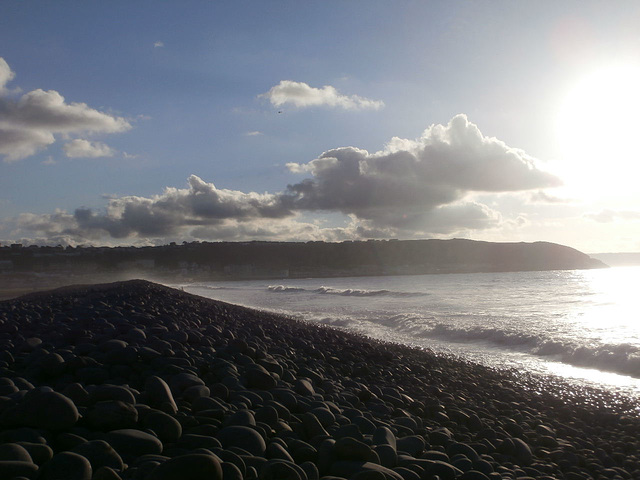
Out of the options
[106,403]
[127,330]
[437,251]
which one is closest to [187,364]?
[106,403]

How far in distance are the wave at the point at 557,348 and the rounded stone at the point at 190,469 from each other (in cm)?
902

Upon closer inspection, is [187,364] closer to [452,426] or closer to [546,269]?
[452,426]

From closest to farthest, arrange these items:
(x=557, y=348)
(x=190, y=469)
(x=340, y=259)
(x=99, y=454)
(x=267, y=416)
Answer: (x=190, y=469)
(x=99, y=454)
(x=267, y=416)
(x=557, y=348)
(x=340, y=259)

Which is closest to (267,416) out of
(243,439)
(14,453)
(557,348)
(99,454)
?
(243,439)

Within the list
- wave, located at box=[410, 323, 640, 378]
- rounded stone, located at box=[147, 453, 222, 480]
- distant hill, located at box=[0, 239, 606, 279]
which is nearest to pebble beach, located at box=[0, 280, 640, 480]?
rounded stone, located at box=[147, 453, 222, 480]

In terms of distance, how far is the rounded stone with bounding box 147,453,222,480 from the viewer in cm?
220

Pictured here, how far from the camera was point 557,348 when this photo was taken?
35.1ft

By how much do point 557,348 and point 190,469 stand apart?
10.6 m

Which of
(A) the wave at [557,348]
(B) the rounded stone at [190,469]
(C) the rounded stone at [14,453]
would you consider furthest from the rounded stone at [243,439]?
(A) the wave at [557,348]

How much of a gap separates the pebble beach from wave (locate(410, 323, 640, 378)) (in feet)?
7.70

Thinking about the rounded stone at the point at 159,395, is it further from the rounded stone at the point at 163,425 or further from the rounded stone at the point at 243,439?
the rounded stone at the point at 243,439

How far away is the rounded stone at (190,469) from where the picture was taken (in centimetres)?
220

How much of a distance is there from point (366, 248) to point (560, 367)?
358 feet

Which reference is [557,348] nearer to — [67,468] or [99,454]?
[99,454]
